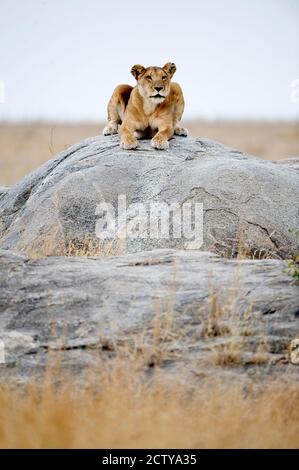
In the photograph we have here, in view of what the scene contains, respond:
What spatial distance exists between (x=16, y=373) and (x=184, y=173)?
5.08 meters

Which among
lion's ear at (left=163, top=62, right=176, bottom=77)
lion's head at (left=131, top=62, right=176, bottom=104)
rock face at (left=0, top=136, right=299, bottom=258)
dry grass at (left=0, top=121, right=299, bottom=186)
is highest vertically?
dry grass at (left=0, top=121, right=299, bottom=186)

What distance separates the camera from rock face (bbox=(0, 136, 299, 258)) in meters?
10.5

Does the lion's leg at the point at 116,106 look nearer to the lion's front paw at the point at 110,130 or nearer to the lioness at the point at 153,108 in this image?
the lion's front paw at the point at 110,130

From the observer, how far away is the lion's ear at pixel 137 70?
12641 mm

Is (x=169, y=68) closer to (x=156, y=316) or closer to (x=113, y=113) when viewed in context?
(x=113, y=113)

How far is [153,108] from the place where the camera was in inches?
501

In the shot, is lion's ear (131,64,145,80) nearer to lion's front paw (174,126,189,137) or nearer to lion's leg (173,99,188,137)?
lion's leg (173,99,188,137)

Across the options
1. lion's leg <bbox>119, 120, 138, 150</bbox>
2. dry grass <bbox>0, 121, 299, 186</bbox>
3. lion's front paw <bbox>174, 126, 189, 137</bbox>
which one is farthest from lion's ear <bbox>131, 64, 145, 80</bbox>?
dry grass <bbox>0, 121, 299, 186</bbox>

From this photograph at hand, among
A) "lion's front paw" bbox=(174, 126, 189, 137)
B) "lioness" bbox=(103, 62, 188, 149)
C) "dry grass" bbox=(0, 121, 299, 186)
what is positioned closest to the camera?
"lioness" bbox=(103, 62, 188, 149)

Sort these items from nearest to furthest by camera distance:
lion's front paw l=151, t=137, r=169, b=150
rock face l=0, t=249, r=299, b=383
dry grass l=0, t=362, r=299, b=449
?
1. dry grass l=0, t=362, r=299, b=449
2. rock face l=0, t=249, r=299, b=383
3. lion's front paw l=151, t=137, r=169, b=150

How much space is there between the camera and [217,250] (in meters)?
10.3

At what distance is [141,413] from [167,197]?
5356mm

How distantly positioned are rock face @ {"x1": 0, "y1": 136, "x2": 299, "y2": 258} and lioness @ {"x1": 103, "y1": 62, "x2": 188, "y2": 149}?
12.4 inches
